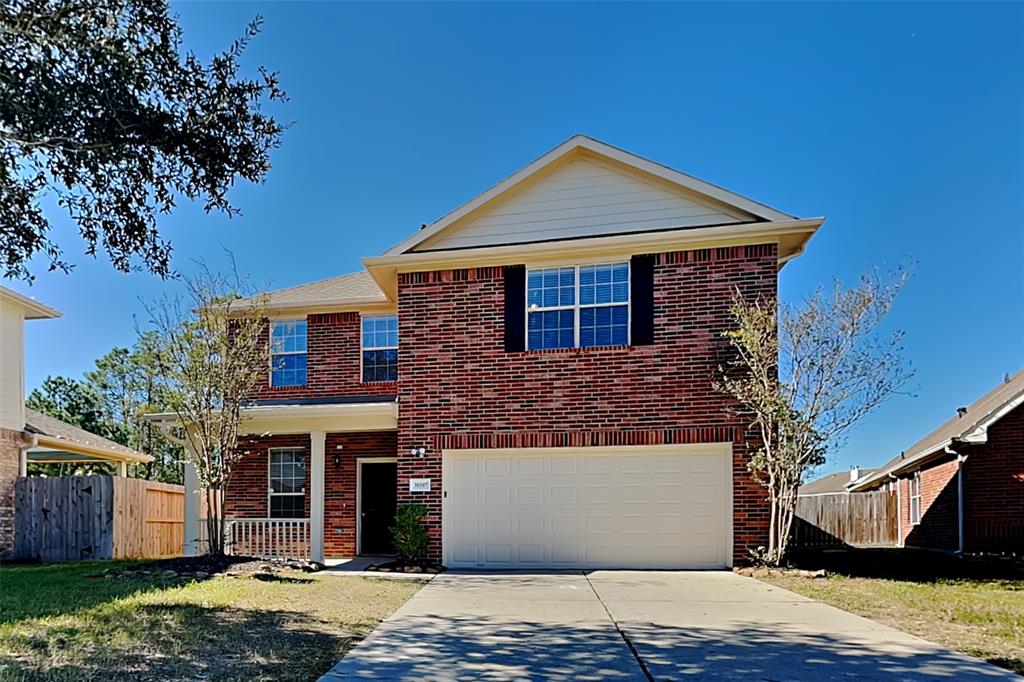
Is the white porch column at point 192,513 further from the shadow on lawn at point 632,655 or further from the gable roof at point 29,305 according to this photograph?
the shadow on lawn at point 632,655

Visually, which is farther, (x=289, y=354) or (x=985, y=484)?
(x=289, y=354)

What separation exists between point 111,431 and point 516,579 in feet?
105

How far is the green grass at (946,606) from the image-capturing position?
6.62 m

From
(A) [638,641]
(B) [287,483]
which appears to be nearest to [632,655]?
(A) [638,641]

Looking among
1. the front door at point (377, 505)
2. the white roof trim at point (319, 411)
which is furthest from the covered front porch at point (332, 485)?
the white roof trim at point (319, 411)

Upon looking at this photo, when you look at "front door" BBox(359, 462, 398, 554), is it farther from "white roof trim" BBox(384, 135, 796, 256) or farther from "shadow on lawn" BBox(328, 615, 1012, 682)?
"shadow on lawn" BBox(328, 615, 1012, 682)

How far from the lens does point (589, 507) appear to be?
12.5m

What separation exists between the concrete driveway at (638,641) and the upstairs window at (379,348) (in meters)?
6.51

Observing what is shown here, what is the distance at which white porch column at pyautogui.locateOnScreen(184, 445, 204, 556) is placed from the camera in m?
13.1

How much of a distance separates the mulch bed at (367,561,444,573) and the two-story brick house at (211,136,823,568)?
390 millimetres

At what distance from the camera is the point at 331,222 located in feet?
57.8

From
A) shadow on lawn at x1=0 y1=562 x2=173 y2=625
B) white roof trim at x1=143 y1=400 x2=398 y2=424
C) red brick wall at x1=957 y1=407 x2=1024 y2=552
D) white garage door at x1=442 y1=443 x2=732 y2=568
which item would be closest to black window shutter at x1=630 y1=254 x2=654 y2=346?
white garage door at x1=442 y1=443 x2=732 y2=568

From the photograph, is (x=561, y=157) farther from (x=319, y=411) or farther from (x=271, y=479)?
(x=271, y=479)

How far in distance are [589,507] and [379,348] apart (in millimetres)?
5923
